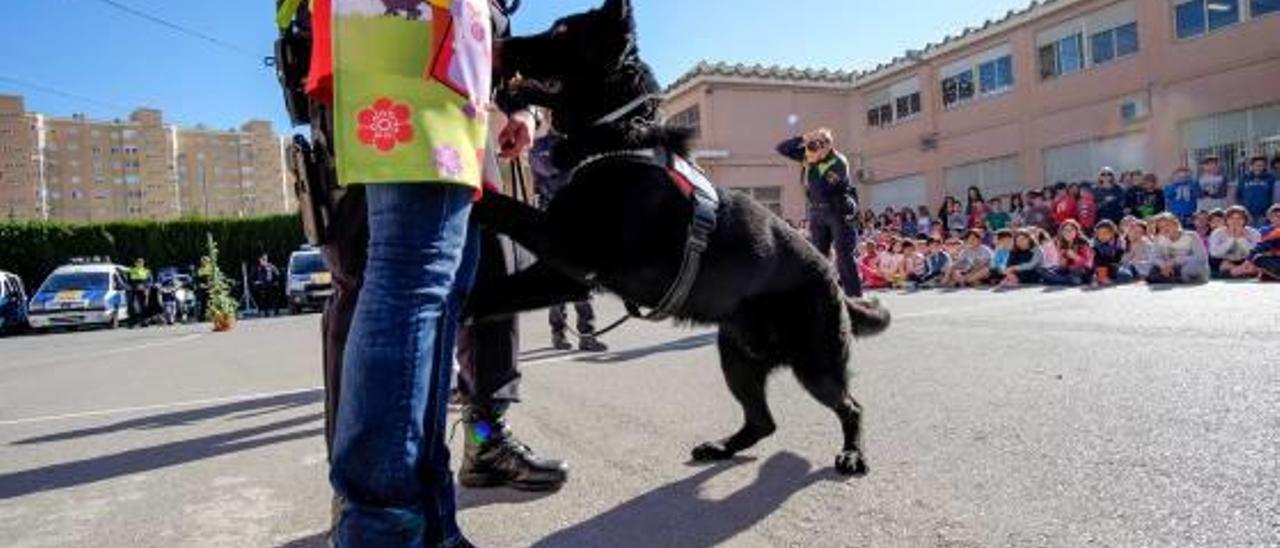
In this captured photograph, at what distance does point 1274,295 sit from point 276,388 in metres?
7.53

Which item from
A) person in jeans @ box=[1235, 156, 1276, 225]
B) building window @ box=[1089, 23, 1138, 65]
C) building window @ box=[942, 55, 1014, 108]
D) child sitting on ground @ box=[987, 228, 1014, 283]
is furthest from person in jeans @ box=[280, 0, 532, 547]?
building window @ box=[942, 55, 1014, 108]

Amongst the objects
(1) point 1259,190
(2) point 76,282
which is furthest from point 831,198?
(2) point 76,282

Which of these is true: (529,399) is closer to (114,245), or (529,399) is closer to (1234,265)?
(1234,265)

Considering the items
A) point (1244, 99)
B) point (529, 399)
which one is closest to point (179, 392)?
point (529, 399)

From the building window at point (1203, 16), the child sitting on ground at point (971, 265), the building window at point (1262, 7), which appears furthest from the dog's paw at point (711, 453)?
the building window at point (1203, 16)

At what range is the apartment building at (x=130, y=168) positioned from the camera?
195 ft

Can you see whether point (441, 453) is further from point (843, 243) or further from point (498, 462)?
point (843, 243)

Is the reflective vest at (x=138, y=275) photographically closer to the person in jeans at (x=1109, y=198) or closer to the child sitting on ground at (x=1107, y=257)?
the child sitting on ground at (x=1107, y=257)

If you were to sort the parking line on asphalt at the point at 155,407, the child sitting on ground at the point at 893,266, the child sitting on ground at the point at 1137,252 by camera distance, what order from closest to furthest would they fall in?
1. the parking line on asphalt at the point at 155,407
2. the child sitting on ground at the point at 1137,252
3. the child sitting on ground at the point at 893,266

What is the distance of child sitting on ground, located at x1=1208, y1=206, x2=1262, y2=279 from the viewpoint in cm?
939

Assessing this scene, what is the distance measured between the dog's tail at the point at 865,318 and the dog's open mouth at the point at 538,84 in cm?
129

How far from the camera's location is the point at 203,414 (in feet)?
14.6

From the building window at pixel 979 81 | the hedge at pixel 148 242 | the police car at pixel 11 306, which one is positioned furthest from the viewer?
the hedge at pixel 148 242

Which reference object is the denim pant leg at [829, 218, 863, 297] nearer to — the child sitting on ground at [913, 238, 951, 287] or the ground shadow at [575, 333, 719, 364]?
the ground shadow at [575, 333, 719, 364]
